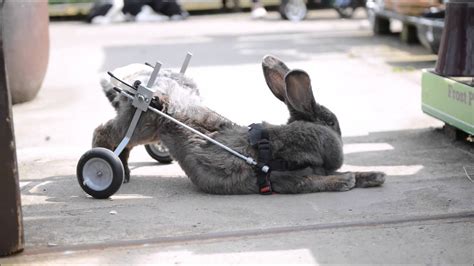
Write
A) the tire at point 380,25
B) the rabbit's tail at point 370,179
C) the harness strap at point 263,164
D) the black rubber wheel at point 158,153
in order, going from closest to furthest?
the harness strap at point 263,164
the rabbit's tail at point 370,179
the black rubber wheel at point 158,153
the tire at point 380,25

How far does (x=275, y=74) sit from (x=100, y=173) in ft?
4.60

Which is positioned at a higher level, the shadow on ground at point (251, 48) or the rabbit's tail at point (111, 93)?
the rabbit's tail at point (111, 93)

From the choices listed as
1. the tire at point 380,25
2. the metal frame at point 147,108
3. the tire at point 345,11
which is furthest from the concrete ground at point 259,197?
the tire at point 345,11

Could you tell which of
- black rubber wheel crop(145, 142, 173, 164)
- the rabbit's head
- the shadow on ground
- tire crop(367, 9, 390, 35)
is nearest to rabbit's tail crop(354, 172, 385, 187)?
the rabbit's head

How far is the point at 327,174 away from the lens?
5.89 m

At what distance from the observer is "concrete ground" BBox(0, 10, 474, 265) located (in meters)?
4.70

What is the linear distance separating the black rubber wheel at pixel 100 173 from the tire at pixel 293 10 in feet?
42.9

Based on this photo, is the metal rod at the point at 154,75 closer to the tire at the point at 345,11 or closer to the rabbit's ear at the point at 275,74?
the rabbit's ear at the point at 275,74

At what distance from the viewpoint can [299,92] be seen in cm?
589

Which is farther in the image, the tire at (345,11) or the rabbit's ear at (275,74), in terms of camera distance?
the tire at (345,11)

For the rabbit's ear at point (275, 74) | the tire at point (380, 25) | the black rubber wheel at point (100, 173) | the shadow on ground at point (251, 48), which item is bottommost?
the shadow on ground at point (251, 48)

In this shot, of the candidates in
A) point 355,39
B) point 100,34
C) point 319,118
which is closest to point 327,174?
point 319,118

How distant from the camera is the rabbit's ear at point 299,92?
5.75 metres

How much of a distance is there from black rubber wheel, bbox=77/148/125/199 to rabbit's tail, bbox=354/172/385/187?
1.58m
